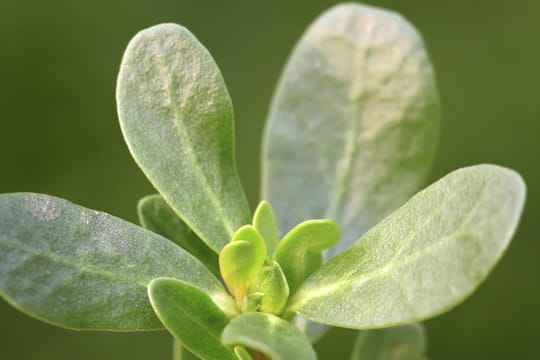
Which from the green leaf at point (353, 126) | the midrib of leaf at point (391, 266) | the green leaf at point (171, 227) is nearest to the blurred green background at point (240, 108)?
the green leaf at point (353, 126)

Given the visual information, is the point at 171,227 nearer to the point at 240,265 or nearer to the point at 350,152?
the point at 240,265

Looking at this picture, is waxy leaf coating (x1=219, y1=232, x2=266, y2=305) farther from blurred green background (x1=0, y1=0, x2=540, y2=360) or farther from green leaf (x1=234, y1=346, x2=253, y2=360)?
blurred green background (x1=0, y1=0, x2=540, y2=360)

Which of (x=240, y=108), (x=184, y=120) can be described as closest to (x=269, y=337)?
(x=184, y=120)

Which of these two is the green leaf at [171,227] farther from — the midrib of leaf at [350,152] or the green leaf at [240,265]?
the midrib of leaf at [350,152]

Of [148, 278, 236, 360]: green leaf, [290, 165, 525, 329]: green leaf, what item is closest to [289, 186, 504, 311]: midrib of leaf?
[290, 165, 525, 329]: green leaf

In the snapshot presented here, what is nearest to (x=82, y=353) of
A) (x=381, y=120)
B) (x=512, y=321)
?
(x=512, y=321)

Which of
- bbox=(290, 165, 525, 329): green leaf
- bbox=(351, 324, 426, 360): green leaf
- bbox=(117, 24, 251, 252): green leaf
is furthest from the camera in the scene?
bbox=(351, 324, 426, 360): green leaf
